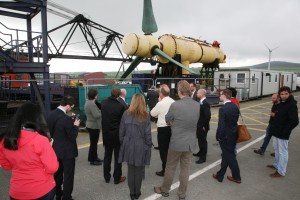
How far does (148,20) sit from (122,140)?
38.6ft

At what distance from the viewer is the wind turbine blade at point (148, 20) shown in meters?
14.4

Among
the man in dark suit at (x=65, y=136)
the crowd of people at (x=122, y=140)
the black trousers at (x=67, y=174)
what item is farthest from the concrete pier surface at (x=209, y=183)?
the man in dark suit at (x=65, y=136)

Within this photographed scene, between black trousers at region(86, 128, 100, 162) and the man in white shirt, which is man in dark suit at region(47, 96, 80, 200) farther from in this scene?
black trousers at region(86, 128, 100, 162)

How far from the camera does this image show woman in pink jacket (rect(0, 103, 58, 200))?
229 centimetres

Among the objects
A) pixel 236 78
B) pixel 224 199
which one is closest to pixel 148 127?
pixel 224 199

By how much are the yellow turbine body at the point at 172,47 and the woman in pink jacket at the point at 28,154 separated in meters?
10.3

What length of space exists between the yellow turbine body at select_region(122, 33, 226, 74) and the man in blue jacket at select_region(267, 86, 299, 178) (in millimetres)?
8642

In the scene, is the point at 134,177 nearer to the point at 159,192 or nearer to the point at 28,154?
the point at 159,192

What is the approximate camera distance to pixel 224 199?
422cm

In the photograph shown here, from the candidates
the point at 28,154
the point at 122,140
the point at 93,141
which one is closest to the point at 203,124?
the point at 122,140

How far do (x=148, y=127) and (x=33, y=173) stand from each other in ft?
6.51

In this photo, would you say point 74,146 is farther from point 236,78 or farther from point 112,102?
point 236,78

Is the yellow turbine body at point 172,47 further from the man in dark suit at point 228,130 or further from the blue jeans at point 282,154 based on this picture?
the blue jeans at point 282,154

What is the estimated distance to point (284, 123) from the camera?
492 centimetres
